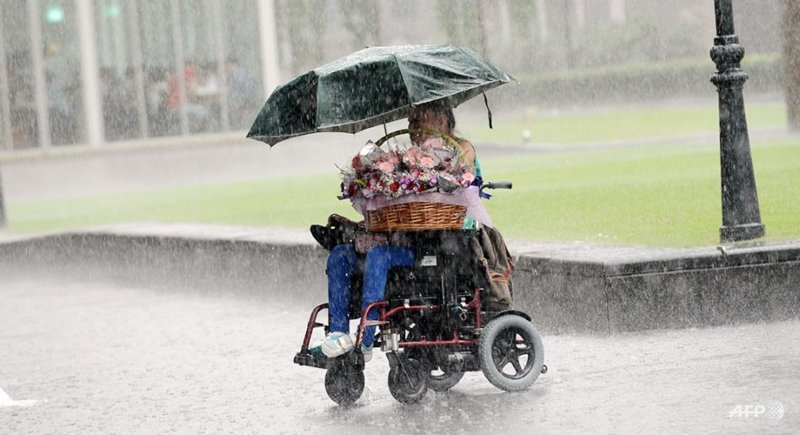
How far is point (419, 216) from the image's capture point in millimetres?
8344

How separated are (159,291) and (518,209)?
3437 millimetres

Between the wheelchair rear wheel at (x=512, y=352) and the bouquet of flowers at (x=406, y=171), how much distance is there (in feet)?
2.44

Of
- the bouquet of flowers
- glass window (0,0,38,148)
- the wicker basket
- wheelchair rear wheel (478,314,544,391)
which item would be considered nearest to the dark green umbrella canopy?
the bouquet of flowers

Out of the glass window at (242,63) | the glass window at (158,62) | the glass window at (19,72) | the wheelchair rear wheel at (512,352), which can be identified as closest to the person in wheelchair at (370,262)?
the wheelchair rear wheel at (512,352)

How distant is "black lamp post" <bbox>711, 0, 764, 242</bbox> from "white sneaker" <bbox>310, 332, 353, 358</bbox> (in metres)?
3.74

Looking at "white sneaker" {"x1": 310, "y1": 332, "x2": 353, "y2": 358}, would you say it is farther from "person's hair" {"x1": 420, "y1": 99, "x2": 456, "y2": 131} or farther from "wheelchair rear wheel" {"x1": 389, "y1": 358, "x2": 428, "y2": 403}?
"person's hair" {"x1": 420, "y1": 99, "x2": 456, "y2": 131}

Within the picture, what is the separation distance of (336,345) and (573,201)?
8423mm

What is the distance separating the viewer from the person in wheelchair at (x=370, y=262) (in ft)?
27.5

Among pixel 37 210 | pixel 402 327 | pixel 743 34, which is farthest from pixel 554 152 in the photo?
pixel 743 34

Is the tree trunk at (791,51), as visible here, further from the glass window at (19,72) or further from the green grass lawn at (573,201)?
the glass window at (19,72)

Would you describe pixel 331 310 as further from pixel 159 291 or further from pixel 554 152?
pixel 554 152

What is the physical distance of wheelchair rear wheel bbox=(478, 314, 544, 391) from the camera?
27.9 feet

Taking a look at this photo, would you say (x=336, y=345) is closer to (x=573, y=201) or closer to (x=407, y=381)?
(x=407, y=381)

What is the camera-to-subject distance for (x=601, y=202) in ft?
52.2
